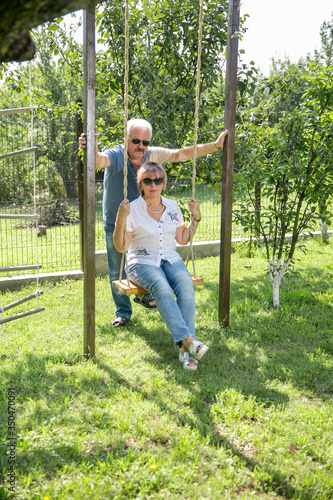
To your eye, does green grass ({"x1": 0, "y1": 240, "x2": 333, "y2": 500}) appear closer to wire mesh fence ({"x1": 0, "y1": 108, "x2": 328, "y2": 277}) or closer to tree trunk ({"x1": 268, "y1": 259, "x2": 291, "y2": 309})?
tree trunk ({"x1": 268, "y1": 259, "x2": 291, "y2": 309})

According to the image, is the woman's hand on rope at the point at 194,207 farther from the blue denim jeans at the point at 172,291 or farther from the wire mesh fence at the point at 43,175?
the wire mesh fence at the point at 43,175

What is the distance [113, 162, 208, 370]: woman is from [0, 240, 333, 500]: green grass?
1.25 feet

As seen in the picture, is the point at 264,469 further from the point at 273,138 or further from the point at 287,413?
the point at 273,138

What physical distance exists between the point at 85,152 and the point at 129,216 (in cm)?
67

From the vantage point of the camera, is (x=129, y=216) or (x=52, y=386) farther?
(x=129, y=216)

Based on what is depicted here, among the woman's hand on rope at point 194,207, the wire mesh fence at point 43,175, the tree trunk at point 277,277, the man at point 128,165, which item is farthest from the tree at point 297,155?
the wire mesh fence at point 43,175

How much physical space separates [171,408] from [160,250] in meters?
1.43

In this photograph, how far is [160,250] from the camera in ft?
12.8

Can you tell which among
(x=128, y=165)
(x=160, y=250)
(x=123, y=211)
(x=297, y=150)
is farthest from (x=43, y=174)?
(x=297, y=150)

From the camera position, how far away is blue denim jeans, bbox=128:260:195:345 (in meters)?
3.46

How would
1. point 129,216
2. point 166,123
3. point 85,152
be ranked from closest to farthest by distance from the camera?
point 85,152
point 129,216
point 166,123

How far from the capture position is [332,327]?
4387 mm

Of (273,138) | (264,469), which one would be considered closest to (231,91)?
(273,138)

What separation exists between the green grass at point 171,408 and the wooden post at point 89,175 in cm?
32
